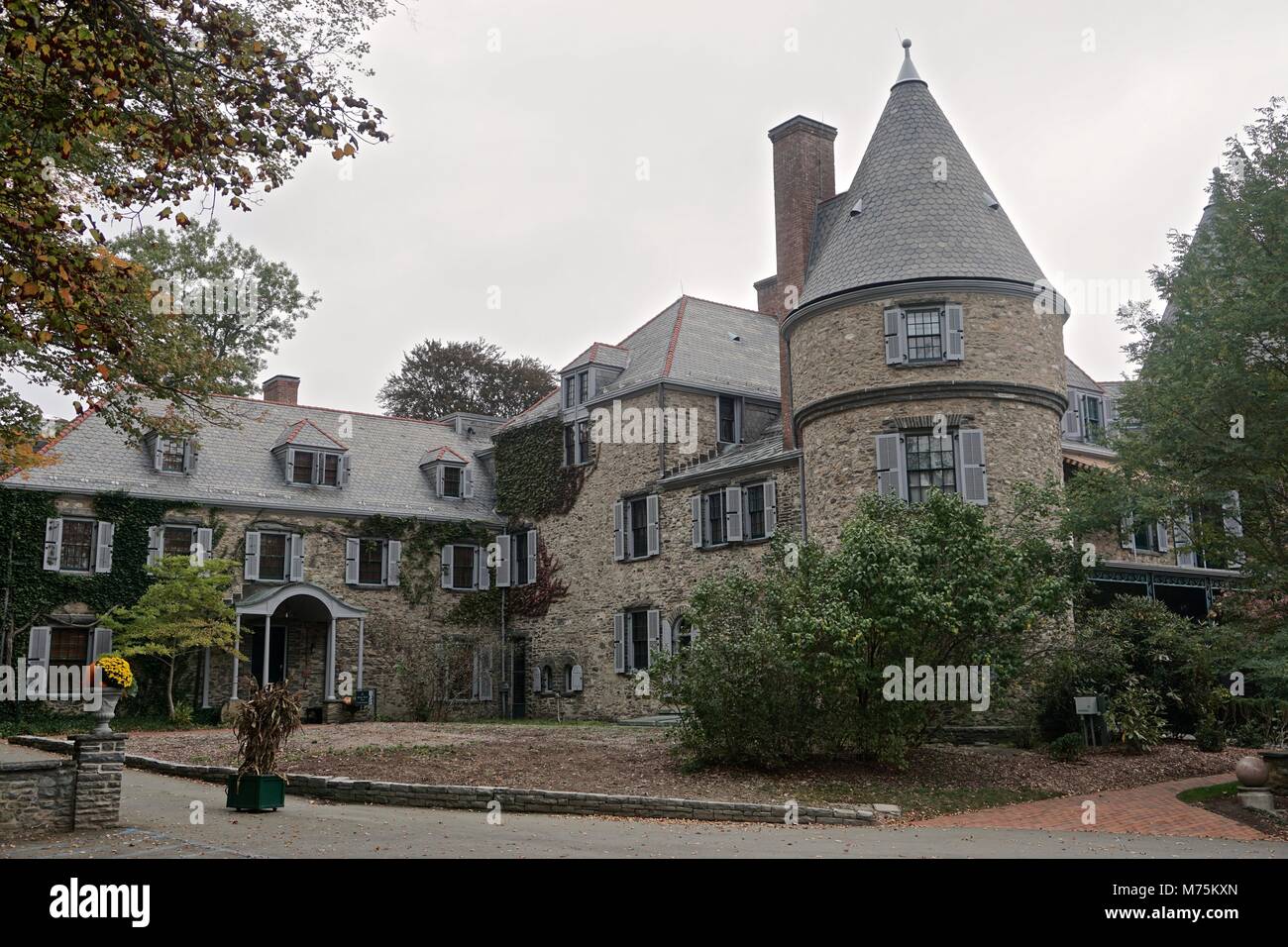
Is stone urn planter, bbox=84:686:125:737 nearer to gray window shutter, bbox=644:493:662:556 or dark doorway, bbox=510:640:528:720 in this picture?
gray window shutter, bbox=644:493:662:556

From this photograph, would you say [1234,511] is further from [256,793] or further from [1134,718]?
[256,793]

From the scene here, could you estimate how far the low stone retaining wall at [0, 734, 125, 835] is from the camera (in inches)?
453

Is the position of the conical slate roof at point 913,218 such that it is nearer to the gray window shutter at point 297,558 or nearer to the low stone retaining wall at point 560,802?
the low stone retaining wall at point 560,802

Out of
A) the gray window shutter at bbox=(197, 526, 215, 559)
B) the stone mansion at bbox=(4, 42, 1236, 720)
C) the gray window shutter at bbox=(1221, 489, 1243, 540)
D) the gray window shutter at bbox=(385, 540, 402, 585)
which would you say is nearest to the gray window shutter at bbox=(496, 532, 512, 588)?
the stone mansion at bbox=(4, 42, 1236, 720)

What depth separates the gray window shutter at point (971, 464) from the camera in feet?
73.2

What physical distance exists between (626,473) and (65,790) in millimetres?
20385

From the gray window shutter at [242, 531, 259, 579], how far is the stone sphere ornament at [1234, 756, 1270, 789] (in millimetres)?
24283

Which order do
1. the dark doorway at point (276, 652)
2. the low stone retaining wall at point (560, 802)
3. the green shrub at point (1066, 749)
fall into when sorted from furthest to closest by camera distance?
the dark doorway at point (276, 652) → the green shrub at point (1066, 749) → the low stone retaining wall at point (560, 802)

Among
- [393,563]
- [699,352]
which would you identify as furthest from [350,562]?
[699,352]

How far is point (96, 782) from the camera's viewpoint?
1200 cm

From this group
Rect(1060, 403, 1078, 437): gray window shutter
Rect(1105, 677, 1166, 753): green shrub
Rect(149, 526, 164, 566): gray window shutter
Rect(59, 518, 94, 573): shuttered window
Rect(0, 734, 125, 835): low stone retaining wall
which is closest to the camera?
Rect(0, 734, 125, 835): low stone retaining wall

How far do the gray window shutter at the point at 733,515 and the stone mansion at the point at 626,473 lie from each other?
2.6 inches

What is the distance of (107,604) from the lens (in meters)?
A: 28.9

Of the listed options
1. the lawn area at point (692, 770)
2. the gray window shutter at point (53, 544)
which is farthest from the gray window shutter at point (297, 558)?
the lawn area at point (692, 770)
